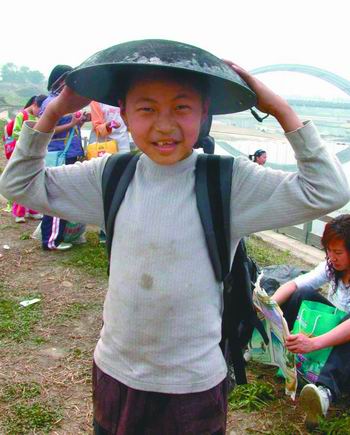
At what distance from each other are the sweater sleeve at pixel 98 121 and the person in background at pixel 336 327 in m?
2.61

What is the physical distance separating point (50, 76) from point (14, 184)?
313cm

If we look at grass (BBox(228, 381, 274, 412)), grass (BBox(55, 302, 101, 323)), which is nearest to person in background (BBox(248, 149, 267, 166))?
grass (BBox(55, 302, 101, 323))

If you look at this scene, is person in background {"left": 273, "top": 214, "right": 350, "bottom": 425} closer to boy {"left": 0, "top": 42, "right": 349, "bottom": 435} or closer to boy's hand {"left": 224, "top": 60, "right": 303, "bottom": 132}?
boy {"left": 0, "top": 42, "right": 349, "bottom": 435}

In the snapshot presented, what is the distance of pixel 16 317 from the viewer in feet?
11.9

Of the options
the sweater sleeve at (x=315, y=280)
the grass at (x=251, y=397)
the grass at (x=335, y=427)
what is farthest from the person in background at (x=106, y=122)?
the grass at (x=335, y=427)

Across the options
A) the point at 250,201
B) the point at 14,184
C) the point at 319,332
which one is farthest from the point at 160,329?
the point at 319,332

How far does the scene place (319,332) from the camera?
9.27ft

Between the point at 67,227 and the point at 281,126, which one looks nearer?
the point at 281,126

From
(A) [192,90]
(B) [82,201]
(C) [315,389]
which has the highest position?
(A) [192,90]

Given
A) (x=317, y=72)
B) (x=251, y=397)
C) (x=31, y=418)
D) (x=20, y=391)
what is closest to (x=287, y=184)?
(x=251, y=397)

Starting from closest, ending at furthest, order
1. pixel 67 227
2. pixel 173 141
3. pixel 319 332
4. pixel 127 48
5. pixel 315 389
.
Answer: pixel 127 48, pixel 173 141, pixel 315 389, pixel 319 332, pixel 67 227

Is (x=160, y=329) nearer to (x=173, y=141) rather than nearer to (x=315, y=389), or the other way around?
(x=173, y=141)

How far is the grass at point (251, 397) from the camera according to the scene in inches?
107

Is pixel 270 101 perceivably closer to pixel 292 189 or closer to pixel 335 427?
pixel 292 189
